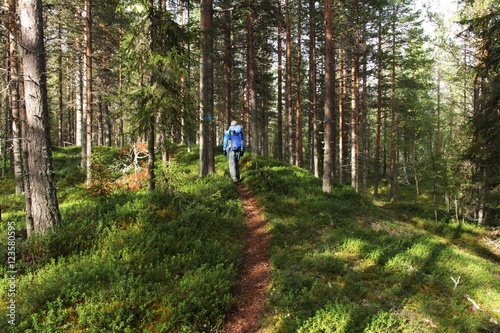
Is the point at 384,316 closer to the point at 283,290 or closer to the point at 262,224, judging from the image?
the point at 283,290

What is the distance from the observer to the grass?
459cm

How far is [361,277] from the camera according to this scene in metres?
6.67

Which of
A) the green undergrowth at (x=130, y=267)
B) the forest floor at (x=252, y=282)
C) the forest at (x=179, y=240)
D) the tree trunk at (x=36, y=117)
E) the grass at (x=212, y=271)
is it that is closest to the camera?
the green undergrowth at (x=130, y=267)

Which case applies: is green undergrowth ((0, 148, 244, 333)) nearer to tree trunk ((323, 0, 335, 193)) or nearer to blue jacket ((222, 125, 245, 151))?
blue jacket ((222, 125, 245, 151))

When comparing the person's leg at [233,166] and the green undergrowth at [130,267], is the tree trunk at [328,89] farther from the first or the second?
the green undergrowth at [130,267]

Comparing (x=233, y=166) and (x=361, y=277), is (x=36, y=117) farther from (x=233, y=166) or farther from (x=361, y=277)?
(x=361, y=277)

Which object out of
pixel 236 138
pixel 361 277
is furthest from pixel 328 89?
pixel 361 277

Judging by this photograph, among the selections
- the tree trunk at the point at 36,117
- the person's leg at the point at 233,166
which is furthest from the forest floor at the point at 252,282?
the tree trunk at the point at 36,117

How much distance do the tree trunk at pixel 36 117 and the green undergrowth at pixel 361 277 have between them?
213 inches

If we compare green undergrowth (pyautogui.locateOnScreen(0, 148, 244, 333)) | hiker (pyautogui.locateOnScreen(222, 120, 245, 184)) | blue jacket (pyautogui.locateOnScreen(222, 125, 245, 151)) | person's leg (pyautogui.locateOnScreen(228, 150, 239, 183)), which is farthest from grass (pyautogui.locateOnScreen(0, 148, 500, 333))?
blue jacket (pyautogui.locateOnScreen(222, 125, 245, 151))

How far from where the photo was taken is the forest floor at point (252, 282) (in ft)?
16.6

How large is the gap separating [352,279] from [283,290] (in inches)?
72.8

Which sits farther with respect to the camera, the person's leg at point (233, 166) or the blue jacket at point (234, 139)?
the person's leg at point (233, 166)

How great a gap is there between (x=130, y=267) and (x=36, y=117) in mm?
3867
